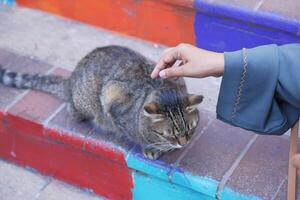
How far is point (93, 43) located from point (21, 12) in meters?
0.57

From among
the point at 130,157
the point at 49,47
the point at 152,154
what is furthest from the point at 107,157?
the point at 49,47

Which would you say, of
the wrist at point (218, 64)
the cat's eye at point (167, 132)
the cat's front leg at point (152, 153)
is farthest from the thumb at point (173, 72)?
the cat's front leg at point (152, 153)

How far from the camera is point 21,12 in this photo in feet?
11.6

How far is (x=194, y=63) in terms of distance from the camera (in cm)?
206

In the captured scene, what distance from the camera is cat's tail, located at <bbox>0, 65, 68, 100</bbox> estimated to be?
9.32 ft

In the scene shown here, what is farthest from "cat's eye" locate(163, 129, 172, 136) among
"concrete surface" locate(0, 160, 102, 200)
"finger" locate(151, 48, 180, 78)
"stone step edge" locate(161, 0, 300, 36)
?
"stone step edge" locate(161, 0, 300, 36)

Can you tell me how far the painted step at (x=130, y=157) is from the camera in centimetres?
238

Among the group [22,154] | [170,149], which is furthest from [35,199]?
[170,149]

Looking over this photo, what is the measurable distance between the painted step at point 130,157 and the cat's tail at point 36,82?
0.03 meters

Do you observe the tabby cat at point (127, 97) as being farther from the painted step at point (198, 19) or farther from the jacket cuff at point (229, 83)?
the painted step at point (198, 19)

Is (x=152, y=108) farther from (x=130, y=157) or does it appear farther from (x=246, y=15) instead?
(x=246, y=15)

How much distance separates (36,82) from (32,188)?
51 cm

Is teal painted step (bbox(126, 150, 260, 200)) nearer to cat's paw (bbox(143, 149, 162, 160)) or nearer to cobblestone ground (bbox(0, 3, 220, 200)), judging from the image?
cat's paw (bbox(143, 149, 162, 160))

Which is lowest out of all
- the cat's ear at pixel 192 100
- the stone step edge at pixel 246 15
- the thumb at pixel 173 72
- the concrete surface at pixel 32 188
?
the concrete surface at pixel 32 188
